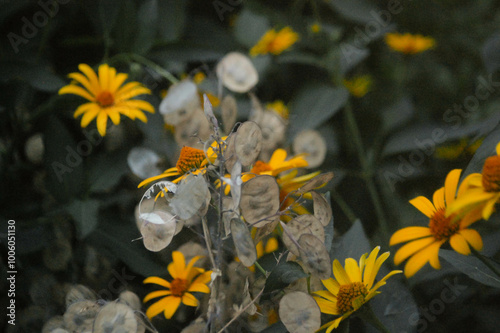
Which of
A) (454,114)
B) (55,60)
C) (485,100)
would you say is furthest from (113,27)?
(485,100)

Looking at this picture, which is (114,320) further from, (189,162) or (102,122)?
(102,122)

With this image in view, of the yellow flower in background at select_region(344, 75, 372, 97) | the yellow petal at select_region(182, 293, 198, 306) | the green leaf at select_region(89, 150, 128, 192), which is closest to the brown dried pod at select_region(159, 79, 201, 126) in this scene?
the green leaf at select_region(89, 150, 128, 192)

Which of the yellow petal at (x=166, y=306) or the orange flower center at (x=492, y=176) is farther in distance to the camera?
the yellow petal at (x=166, y=306)

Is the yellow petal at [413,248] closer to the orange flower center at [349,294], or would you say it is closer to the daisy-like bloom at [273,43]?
the orange flower center at [349,294]

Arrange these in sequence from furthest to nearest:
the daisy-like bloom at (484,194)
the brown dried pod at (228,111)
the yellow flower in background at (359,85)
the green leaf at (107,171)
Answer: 1. the yellow flower in background at (359,85)
2. the green leaf at (107,171)
3. the brown dried pod at (228,111)
4. the daisy-like bloom at (484,194)

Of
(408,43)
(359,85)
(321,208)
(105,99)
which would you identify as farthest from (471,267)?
(408,43)

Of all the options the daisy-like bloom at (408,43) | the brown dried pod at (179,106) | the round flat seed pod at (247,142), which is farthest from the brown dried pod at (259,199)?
the daisy-like bloom at (408,43)

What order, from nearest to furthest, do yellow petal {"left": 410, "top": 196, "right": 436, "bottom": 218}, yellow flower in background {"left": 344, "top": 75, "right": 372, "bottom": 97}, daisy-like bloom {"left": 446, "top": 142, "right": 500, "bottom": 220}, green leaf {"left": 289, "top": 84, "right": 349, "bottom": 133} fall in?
daisy-like bloom {"left": 446, "top": 142, "right": 500, "bottom": 220} → yellow petal {"left": 410, "top": 196, "right": 436, "bottom": 218} → green leaf {"left": 289, "top": 84, "right": 349, "bottom": 133} → yellow flower in background {"left": 344, "top": 75, "right": 372, "bottom": 97}

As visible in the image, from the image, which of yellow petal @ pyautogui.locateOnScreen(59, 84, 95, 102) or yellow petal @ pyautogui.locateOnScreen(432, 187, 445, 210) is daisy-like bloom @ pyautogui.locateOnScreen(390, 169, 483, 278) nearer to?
yellow petal @ pyautogui.locateOnScreen(432, 187, 445, 210)
